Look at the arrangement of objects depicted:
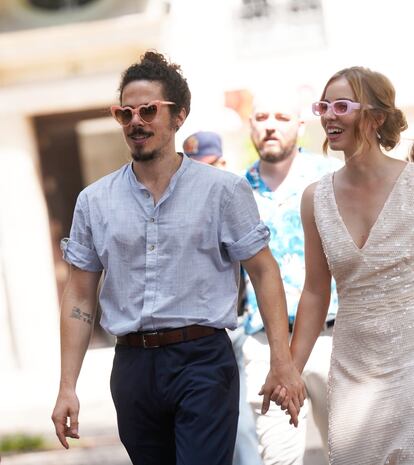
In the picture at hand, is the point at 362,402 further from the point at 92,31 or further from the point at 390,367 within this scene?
the point at 92,31

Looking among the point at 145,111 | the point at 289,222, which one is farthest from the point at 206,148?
the point at 145,111

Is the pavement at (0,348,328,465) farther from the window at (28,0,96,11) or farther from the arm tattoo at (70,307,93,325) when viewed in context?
the window at (28,0,96,11)

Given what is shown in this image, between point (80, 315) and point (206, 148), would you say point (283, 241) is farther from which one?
point (80, 315)

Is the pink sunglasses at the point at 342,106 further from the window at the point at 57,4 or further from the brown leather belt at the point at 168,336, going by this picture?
the window at the point at 57,4

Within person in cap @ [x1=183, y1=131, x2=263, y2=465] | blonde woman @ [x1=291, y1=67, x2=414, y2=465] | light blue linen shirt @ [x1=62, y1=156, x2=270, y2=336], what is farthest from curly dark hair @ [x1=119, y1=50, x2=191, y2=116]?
person in cap @ [x1=183, y1=131, x2=263, y2=465]

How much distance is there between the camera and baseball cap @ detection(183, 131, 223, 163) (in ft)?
20.3

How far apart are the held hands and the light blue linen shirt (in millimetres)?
260

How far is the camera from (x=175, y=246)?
4.18 meters

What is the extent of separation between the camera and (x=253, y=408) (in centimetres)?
549

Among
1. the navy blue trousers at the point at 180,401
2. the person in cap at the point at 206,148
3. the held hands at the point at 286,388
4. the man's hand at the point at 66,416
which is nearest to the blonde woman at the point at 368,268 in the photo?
the held hands at the point at 286,388

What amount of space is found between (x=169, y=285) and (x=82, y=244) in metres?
0.44

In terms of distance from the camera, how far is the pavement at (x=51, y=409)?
7.93 metres

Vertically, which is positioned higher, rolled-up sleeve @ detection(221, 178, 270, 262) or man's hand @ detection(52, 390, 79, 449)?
rolled-up sleeve @ detection(221, 178, 270, 262)

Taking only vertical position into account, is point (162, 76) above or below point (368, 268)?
above
